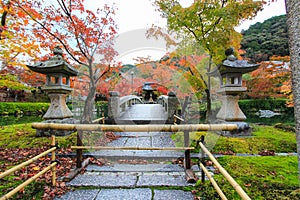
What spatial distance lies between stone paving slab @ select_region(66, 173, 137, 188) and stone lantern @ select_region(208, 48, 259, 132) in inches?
145

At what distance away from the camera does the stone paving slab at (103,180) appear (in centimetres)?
279

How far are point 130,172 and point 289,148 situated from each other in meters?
4.15

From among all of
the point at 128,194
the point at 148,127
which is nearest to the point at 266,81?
the point at 148,127

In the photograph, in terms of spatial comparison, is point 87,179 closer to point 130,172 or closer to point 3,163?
point 130,172

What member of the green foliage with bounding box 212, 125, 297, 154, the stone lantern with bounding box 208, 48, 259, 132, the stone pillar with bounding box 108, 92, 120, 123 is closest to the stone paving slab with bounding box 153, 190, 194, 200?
the green foliage with bounding box 212, 125, 297, 154

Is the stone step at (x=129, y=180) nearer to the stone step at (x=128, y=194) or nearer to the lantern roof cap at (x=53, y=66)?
the stone step at (x=128, y=194)

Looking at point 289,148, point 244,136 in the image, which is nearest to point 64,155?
point 244,136

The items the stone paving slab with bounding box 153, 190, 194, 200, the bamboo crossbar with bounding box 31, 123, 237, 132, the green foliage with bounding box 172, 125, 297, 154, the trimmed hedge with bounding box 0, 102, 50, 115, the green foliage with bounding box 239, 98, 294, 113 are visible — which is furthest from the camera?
the green foliage with bounding box 239, 98, 294, 113

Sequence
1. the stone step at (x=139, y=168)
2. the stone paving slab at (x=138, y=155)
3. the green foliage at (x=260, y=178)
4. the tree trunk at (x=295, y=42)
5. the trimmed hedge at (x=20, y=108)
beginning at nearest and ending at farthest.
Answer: the tree trunk at (x=295, y=42) < the green foliage at (x=260, y=178) < the stone step at (x=139, y=168) < the stone paving slab at (x=138, y=155) < the trimmed hedge at (x=20, y=108)

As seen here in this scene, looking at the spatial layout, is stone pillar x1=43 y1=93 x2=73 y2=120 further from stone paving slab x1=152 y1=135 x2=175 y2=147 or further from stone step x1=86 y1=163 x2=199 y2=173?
stone paving slab x1=152 y1=135 x2=175 y2=147

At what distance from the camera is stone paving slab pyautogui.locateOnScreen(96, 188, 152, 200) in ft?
7.95

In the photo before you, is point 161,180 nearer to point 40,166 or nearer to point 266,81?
point 40,166

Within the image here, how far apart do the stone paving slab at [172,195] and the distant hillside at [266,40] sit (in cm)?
2842

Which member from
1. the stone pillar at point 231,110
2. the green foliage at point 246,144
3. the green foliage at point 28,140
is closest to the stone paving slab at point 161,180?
the green foliage at point 246,144
